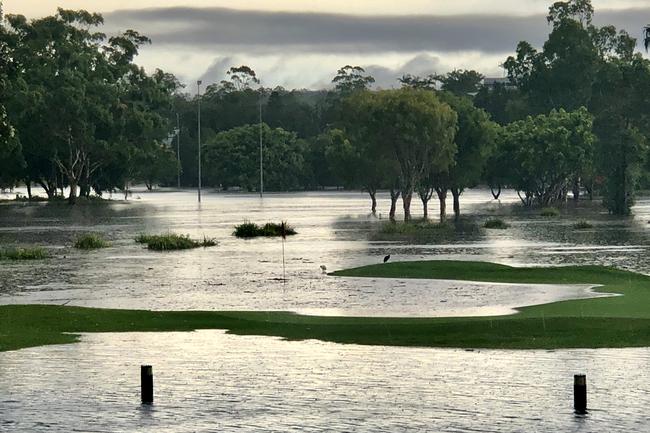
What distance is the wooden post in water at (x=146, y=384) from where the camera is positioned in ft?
84.8

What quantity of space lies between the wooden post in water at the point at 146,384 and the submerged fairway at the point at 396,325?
10332mm

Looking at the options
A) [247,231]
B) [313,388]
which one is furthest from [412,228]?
[313,388]

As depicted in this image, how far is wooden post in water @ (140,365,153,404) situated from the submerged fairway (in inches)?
407

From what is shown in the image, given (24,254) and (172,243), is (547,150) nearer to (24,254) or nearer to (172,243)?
(172,243)

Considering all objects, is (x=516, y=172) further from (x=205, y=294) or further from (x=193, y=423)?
(x=193, y=423)

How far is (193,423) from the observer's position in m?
25.3

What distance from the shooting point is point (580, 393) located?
24531mm

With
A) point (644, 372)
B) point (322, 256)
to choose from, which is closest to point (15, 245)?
point (322, 256)

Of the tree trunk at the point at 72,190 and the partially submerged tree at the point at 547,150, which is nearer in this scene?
the partially submerged tree at the point at 547,150

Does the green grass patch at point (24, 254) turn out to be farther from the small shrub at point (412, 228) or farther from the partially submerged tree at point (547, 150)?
the partially submerged tree at point (547, 150)

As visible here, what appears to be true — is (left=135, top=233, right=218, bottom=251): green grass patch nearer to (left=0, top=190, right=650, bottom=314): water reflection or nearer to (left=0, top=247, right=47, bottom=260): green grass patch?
(left=0, top=190, right=650, bottom=314): water reflection

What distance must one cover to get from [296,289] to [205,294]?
4004 mm

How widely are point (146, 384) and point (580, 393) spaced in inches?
328

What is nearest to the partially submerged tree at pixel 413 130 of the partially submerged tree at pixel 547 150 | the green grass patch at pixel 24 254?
the partially submerged tree at pixel 547 150
